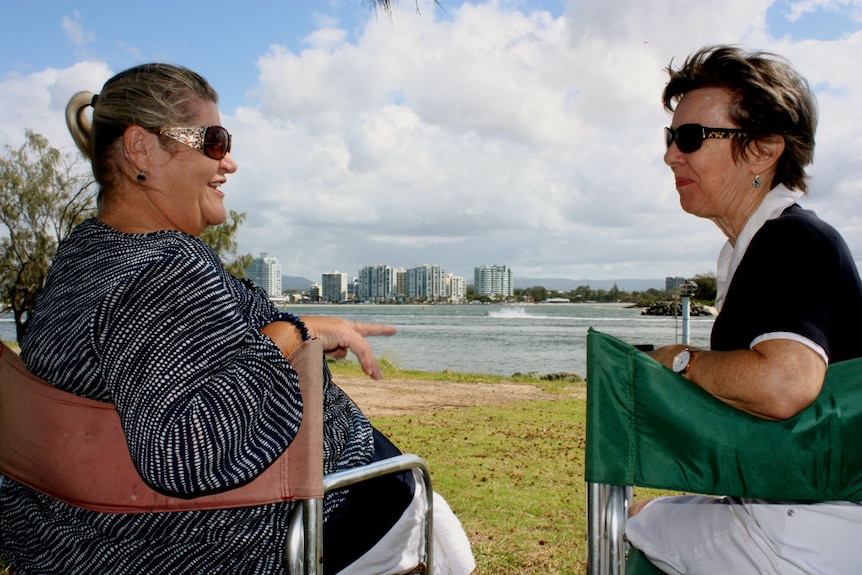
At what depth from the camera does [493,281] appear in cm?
11875

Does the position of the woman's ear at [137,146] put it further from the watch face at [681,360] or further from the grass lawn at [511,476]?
the grass lawn at [511,476]

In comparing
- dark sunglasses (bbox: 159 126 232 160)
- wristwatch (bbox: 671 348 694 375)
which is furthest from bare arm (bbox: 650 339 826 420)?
dark sunglasses (bbox: 159 126 232 160)

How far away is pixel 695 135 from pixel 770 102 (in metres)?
0.20

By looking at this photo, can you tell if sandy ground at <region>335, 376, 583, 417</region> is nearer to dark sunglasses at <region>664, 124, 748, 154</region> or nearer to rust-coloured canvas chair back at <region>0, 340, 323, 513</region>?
dark sunglasses at <region>664, 124, 748, 154</region>

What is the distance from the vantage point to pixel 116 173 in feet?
5.17

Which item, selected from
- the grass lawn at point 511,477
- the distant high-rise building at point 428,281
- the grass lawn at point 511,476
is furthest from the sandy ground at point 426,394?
the distant high-rise building at point 428,281

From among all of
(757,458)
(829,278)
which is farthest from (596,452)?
(829,278)

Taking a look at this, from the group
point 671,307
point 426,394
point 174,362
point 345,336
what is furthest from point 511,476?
point 426,394

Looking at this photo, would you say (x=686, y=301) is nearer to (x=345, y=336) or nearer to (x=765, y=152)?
(x=765, y=152)

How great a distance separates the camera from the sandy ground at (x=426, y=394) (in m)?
10.6

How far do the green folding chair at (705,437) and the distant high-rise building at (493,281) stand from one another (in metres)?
115

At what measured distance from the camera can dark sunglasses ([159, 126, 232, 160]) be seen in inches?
62.5

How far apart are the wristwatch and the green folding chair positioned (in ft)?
0.44

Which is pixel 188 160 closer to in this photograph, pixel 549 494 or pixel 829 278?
pixel 829 278
